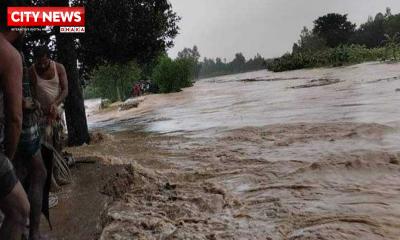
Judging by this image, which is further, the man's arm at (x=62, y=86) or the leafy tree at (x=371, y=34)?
the leafy tree at (x=371, y=34)

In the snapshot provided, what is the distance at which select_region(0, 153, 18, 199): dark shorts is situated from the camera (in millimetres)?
2439

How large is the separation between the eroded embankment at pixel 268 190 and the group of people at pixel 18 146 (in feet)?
2.88

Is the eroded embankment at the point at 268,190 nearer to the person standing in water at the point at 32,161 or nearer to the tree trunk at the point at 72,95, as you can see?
the person standing in water at the point at 32,161

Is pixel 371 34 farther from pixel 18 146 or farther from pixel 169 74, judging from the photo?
pixel 18 146

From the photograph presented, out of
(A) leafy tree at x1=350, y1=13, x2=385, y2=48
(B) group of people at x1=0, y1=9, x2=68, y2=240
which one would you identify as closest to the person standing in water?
(B) group of people at x1=0, y1=9, x2=68, y2=240

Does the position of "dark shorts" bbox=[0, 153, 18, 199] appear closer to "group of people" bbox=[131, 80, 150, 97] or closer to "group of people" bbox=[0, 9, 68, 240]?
"group of people" bbox=[0, 9, 68, 240]

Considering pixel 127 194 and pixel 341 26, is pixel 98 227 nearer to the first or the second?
pixel 127 194

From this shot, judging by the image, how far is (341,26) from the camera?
2709 inches

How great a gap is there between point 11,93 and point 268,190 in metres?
3.23

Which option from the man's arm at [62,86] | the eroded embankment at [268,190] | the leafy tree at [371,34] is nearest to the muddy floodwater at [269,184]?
the eroded embankment at [268,190]

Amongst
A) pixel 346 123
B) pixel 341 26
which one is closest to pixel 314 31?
pixel 341 26

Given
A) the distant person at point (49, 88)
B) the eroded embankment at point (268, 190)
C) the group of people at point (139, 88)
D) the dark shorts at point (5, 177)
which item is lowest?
the eroded embankment at point (268, 190)

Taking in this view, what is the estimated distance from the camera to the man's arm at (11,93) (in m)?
2.53

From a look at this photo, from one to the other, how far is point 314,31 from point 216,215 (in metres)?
71.6
